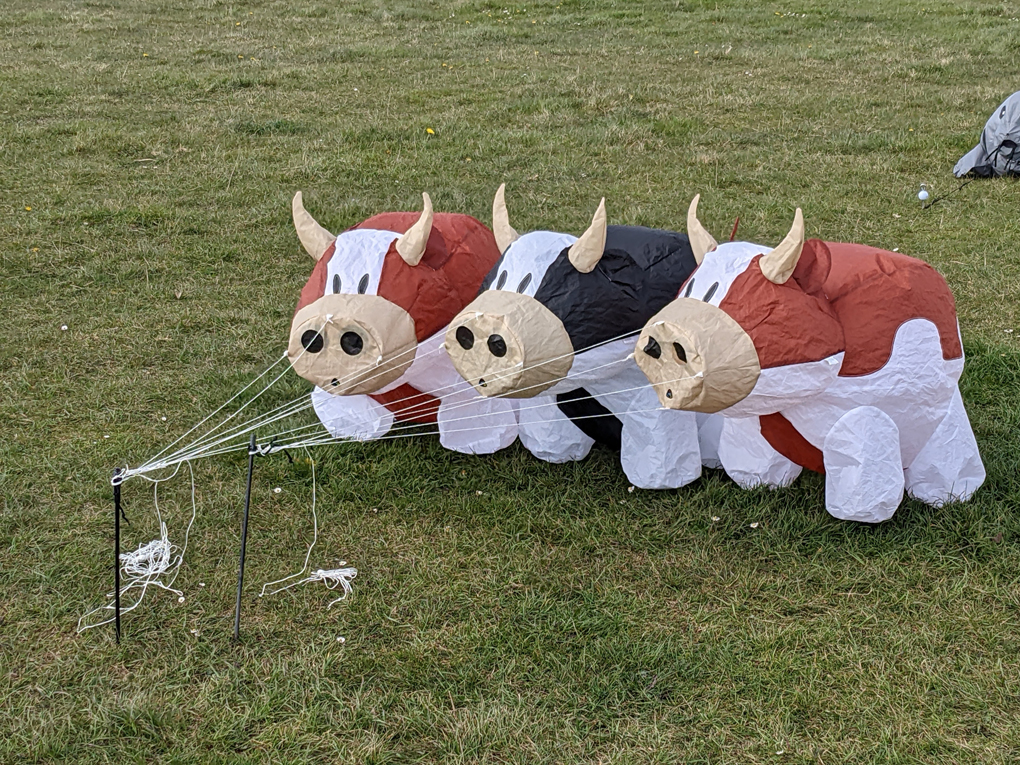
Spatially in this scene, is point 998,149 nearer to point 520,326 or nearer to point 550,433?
point 550,433

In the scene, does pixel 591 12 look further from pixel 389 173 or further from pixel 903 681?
pixel 903 681

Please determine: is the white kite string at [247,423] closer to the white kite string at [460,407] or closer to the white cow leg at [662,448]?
the white kite string at [460,407]

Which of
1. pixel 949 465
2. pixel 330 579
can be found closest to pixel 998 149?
pixel 949 465

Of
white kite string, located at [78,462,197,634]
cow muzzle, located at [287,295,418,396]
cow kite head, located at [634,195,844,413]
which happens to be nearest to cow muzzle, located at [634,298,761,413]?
cow kite head, located at [634,195,844,413]

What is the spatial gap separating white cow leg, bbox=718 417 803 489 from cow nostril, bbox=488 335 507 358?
967 mm

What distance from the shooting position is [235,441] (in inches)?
170

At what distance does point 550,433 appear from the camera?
405cm

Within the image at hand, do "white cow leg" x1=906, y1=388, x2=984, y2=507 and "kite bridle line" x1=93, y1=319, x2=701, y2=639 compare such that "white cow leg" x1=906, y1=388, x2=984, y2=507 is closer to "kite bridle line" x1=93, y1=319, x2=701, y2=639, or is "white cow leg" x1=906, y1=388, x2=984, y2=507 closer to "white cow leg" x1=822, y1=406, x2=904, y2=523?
"white cow leg" x1=822, y1=406, x2=904, y2=523

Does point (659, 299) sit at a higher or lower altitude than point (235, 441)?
higher

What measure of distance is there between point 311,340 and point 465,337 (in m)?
0.56

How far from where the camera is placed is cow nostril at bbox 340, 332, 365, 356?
358 centimetres

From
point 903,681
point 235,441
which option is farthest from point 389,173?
point 903,681

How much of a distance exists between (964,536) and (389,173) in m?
5.40

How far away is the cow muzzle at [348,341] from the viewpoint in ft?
11.7
